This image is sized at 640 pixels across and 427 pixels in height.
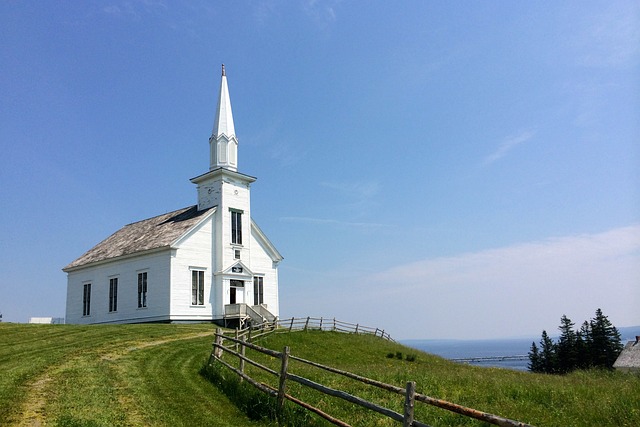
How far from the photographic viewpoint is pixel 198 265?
36156 mm

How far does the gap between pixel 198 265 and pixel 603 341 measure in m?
51.7

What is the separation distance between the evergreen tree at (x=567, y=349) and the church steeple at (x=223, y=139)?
158 ft

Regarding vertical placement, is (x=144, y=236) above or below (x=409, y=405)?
above

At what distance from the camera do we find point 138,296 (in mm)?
36406

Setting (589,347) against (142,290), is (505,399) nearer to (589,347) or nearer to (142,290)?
(142,290)

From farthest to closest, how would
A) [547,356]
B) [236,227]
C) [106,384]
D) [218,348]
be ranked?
[547,356]
[236,227]
[218,348]
[106,384]

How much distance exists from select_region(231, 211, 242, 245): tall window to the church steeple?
3.52m

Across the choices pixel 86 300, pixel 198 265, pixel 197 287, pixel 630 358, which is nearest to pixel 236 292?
pixel 197 287

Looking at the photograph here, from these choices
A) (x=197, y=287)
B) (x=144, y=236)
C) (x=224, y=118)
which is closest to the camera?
(x=197, y=287)

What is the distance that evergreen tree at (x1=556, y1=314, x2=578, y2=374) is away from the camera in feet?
212

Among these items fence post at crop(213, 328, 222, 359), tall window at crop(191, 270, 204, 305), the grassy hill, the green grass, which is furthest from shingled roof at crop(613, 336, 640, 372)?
fence post at crop(213, 328, 222, 359)

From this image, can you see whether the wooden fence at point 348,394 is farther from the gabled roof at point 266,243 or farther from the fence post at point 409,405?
the gabled roof at point 266,243

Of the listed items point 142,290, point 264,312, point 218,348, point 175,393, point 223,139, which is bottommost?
point 175,393

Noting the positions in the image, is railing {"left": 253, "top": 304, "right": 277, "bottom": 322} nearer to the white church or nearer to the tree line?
the white church
